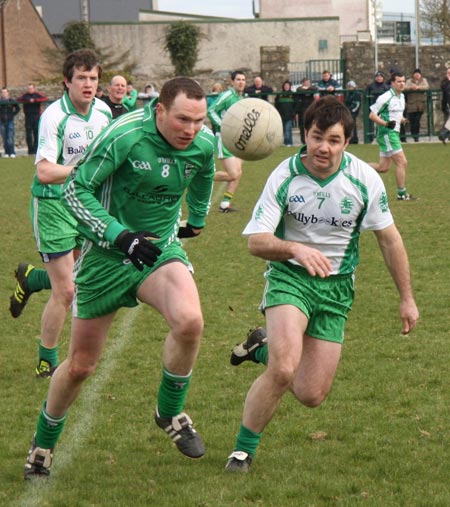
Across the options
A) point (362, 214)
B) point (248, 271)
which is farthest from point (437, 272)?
point (362, 214)

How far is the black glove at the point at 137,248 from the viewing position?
5289 millimetres

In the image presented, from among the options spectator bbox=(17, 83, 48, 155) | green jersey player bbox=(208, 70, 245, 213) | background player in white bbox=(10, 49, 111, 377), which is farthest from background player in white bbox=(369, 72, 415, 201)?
spectator bbox=(17, 83, 48, 155)

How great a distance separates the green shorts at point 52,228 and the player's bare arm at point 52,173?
1.27 feet

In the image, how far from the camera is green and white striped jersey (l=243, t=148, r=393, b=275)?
574cm

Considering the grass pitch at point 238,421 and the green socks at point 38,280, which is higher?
the green socks at point 38,280

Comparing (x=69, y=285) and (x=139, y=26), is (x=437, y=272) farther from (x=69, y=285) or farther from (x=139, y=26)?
(x=139, y=26)

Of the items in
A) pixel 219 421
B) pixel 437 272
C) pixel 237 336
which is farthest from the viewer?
pixel 437 272

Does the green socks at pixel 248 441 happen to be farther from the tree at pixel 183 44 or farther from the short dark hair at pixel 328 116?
the tree at pixel 183 44

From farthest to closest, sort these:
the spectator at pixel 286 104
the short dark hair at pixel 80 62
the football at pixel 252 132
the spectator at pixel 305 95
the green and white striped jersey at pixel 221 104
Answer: the spectator at pixel 305 95 < the spectator at pixel 286 104 < the green and white striped jersey at pixel 221 104 < the short dark hair at pixel 80 62 < the football at pixel 252 132

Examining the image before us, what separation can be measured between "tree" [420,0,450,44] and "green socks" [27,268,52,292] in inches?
2047

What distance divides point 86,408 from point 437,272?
5.65 meters

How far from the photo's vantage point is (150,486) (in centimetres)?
554

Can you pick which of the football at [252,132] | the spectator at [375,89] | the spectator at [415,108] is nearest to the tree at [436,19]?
the spectator at [415,108]

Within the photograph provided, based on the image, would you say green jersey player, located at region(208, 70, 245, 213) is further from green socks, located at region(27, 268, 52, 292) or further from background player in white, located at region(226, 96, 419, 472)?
background player in white, located at region(226, 96, 419, 472)
